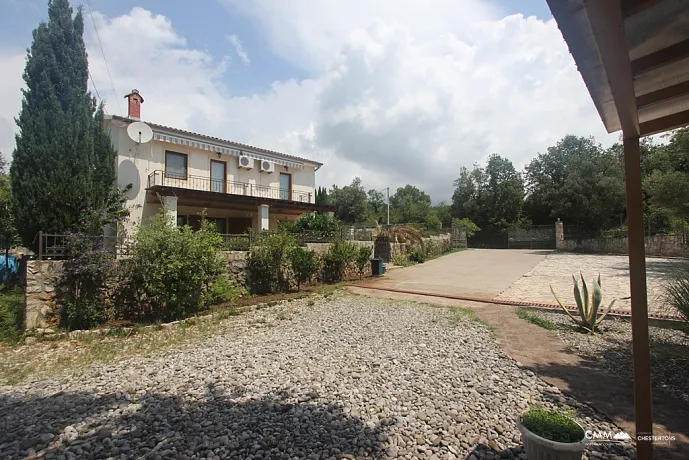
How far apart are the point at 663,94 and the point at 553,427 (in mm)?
2993

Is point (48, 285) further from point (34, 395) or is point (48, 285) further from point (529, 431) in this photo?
point (529, 431)

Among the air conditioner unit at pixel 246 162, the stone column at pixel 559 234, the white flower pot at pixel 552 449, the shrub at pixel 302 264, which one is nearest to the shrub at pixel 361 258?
the shrub at pixel 302 264

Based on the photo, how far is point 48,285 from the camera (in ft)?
24.4

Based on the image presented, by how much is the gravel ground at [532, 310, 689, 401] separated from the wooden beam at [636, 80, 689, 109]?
321 cm

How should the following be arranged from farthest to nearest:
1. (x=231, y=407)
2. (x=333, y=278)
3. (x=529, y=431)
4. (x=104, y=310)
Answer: (x=333, y=278) < (x=104, y=310) < (x=231, y=407) < (x=529, y=431)

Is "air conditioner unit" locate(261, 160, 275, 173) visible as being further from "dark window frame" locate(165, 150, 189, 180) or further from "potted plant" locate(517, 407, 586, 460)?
"potted plant" locate(517, 407, 586, 460)

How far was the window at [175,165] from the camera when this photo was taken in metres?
17.2

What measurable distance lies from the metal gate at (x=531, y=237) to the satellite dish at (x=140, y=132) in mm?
33176

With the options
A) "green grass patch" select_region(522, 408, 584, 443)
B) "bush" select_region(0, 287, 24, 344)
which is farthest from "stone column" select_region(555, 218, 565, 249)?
"bush" select_region(0, 287, 24, 344)

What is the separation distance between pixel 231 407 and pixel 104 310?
6.30m

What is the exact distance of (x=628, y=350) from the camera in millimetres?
5145

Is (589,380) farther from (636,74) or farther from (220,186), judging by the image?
(220,186)

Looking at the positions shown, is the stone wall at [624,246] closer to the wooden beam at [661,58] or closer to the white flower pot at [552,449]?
the wooden beam at [661,58]

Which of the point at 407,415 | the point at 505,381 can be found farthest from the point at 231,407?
the point at 505,381
